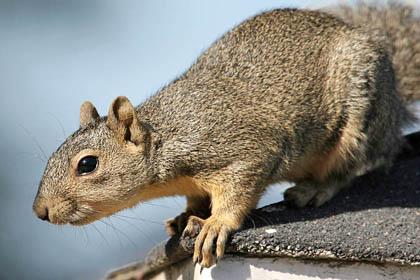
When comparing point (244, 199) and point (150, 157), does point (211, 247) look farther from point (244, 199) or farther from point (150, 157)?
point (150, 157)

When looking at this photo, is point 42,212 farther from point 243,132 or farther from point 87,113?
point 243,132

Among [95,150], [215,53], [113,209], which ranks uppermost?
[215,53]

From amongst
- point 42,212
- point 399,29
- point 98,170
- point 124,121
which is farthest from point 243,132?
point 399,29

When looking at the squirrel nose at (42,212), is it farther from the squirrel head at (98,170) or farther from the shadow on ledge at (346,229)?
the shadow on ledge at (346,229)

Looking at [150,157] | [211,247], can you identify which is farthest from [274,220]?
[150,157]

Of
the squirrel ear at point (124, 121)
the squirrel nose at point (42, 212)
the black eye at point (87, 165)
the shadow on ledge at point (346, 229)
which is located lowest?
the shadow on ledge at point (346, 229)

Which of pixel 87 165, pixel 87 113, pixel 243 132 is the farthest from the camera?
pixel 87 113

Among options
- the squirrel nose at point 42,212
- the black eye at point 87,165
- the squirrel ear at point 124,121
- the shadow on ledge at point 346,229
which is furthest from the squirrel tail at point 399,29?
the squirrel nose at point 42,212
